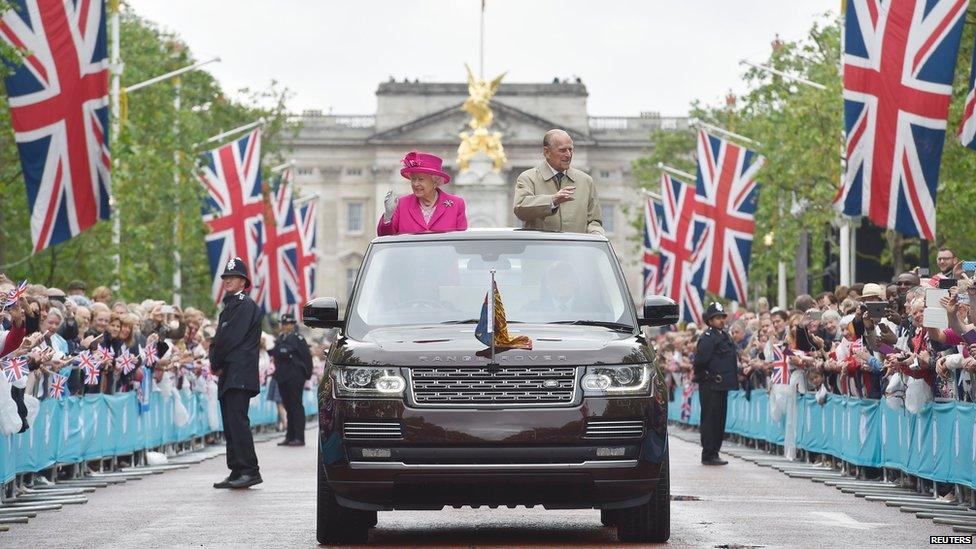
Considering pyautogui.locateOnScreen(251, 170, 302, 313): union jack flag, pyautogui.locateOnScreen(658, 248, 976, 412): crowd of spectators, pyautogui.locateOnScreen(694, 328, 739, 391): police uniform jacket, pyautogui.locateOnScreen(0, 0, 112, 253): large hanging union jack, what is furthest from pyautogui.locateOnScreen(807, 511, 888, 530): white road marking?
pyautogui.locateOnScreen(251, 170, 302, 313): union jack flag

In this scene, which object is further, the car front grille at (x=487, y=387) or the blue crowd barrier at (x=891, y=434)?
the blue crowd barrier at (x=891, y=434)

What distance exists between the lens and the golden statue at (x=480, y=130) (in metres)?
116

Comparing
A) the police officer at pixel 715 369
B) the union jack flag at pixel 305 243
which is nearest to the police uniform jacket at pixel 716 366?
the police officer at pixel 715 369

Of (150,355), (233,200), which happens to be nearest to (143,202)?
(233,200)

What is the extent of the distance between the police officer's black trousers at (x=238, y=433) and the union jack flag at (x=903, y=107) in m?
7.35

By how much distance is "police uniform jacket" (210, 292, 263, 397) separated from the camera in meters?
19.8

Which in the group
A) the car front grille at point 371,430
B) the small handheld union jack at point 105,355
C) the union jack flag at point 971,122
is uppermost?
the union jack flag at point 971,122

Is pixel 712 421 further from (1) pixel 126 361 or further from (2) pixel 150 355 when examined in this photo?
(1) pixel 126 361

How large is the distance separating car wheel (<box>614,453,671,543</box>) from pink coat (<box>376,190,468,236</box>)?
260 cm

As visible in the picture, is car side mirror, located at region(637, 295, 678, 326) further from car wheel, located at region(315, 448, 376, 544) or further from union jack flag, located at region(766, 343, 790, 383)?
union jack flag, located at region(766, 343, 790, 383)

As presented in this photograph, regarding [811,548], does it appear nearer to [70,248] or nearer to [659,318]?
[659,318]

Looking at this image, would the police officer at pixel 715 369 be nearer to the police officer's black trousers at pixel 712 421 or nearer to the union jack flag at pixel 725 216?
the police officer's black trousers at pixel 712 421

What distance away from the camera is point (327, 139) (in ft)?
459

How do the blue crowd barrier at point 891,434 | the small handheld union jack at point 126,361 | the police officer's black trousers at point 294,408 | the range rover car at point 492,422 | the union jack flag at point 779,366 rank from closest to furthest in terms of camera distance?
the range rover car at point 492,422
the blue crowd barrier at point 891,434
the small handheld union jack at point 126,361
the union jack flag at point 779,366
the police officer's black trousers at point 294,408
